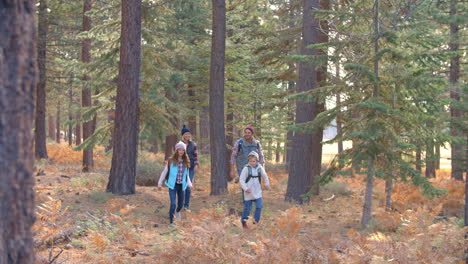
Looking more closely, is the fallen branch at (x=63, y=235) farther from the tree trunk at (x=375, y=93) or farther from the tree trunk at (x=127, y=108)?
the tree trunk at (x=375, y=93)

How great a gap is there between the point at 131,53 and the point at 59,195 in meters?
4.35

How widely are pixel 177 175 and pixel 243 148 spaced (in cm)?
169

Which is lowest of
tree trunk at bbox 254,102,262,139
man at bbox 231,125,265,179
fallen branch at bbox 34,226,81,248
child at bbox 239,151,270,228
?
fallen branch at bbox 34,226,81,248

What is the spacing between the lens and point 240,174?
9398mm

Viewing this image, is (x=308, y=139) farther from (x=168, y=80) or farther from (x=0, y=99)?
(x=0, y=99)

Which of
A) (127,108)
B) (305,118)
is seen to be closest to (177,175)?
(127,108)

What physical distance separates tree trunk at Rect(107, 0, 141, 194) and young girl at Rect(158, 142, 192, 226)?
2690 millimetres

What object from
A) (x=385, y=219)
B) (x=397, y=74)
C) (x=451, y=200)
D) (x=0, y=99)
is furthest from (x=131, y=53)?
(x=451, y=200)

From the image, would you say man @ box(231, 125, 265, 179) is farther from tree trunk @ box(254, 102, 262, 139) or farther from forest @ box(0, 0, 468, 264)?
tree trunk @ box(254, 102, 262, 139)

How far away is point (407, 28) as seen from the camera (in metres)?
10.5

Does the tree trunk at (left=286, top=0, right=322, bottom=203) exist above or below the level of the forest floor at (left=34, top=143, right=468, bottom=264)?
above

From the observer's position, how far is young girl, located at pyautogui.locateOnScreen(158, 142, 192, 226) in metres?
9.45

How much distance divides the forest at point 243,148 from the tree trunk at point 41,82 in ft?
0.23

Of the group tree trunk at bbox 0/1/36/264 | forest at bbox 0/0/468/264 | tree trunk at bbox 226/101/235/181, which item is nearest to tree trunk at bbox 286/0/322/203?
forest at bbox 0/0/468/264
